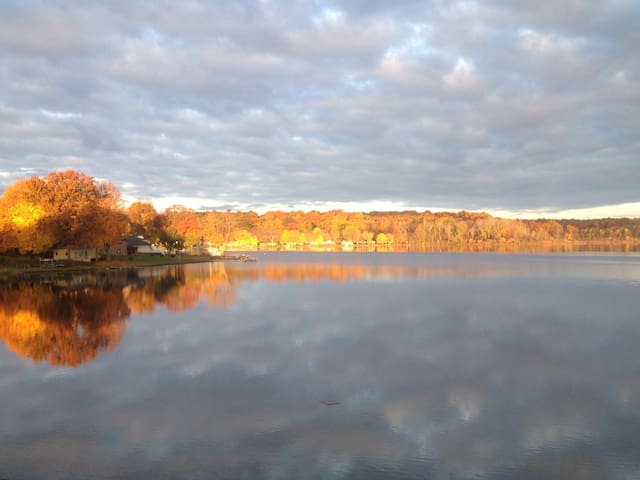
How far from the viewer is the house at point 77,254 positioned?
59.0 metres

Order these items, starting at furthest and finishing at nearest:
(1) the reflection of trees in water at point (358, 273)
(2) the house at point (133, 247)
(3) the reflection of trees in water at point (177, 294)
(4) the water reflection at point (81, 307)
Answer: (2) the house at point (133, 247) → (1) the reflection of trees in water at point (358, 273) → (3) the reflection of trees in water at point (177, 294) → (4) the water reflection at point (81, 307)

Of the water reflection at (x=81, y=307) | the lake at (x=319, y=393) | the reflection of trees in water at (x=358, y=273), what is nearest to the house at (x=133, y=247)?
the reflection of trees in water at (x=358, y=273)

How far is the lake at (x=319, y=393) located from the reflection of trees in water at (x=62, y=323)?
0.11m

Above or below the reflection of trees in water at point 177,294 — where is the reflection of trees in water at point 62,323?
above

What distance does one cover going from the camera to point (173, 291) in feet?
112

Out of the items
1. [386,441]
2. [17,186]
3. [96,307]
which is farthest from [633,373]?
[17,186]

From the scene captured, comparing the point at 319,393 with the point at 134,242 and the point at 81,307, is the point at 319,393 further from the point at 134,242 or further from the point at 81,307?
the point at 134,242

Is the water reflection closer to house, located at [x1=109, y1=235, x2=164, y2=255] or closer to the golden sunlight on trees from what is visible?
house, located at [x1=109, y1=235, x2=164, y2=255]

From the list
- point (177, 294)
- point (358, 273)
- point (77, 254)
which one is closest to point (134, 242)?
point (77, 254)

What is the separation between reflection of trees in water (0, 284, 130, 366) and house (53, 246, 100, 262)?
29.3 metres

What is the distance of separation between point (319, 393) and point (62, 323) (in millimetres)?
13569

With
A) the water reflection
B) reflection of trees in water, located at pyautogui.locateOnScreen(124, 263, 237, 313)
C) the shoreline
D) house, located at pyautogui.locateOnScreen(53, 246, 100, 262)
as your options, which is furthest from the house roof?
reflection of trees in water, located at pyautogui.locateOnScreen(124, 263, 237, 313)

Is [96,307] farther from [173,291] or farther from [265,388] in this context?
[265,388]

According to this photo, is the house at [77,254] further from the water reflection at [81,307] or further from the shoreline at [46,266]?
the water reflection at [81,307]
